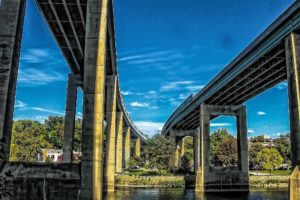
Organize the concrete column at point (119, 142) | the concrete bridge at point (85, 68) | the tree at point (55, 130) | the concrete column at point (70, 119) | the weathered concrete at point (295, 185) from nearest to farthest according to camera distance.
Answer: the concrete bridge at point (85, 68), the weathered concrete at point (295, 185), the concrete column at point (70, 119), the concrete column at point (119, 142), the tree at point (55, 130)

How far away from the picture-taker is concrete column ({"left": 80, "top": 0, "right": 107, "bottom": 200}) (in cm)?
2045

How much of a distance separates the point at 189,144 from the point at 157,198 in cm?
10097

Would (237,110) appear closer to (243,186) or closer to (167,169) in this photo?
(243,186)

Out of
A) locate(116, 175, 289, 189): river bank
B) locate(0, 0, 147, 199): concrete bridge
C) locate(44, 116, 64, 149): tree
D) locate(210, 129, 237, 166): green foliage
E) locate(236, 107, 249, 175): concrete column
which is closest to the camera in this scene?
locate(0, 0, 147, 199): concrete bridge

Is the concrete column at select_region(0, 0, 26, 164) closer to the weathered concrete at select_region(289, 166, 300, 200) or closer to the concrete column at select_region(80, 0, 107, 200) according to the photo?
the concrete column at select_region(80, 0, 107, 200)

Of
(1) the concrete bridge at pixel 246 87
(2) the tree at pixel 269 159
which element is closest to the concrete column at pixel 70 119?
(1) the concrete bridge at pixel 246 87

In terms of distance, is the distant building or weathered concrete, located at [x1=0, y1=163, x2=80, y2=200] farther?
the distant building

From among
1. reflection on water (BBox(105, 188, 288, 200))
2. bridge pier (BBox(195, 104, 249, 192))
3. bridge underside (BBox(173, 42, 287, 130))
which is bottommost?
reflection on water (BBox(105, 188, 288, 200))

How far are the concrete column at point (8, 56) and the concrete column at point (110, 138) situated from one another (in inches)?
919

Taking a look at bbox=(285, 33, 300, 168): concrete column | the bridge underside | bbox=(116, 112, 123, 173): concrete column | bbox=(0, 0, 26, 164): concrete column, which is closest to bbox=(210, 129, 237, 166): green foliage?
the bridge underside

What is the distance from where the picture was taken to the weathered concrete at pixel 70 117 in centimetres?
4312

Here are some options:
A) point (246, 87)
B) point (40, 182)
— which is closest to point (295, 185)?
point (40, 182)

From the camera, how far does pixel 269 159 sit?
294ft

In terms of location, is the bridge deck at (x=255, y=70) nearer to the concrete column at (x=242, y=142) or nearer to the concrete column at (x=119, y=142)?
the concrete column at (x=242, y=142)
